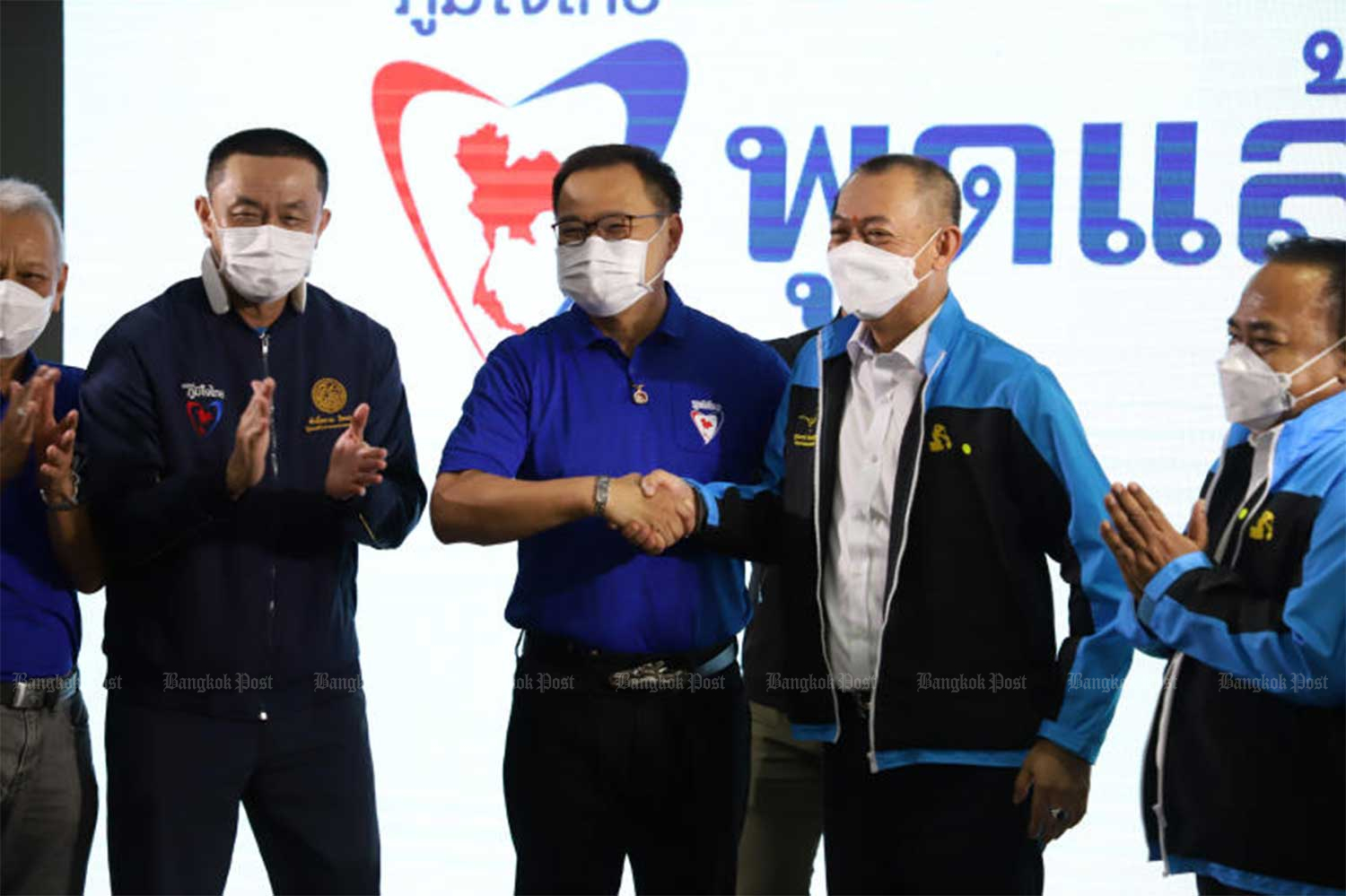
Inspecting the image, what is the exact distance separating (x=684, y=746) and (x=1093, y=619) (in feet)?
2.23

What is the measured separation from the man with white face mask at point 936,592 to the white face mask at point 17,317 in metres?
1.11

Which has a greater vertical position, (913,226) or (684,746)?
(913,226)

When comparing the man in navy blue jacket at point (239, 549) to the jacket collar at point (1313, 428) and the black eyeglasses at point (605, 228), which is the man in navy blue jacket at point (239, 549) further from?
the jacket collar at point (1313, 428)

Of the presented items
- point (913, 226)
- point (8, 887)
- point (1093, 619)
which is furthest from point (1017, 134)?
point (8, 887)

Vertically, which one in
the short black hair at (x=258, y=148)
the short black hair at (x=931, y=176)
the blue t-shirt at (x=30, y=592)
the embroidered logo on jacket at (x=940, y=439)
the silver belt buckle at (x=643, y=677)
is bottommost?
the silver belt buckle at (x=643, y=677)

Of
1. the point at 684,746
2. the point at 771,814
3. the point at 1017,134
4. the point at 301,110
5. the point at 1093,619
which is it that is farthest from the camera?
the point at 301,110

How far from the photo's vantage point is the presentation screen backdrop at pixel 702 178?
11.9ft

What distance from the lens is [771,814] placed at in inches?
120

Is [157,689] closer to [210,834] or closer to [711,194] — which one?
[210,834]

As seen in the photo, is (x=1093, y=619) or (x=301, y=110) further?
(x=301, y=110)

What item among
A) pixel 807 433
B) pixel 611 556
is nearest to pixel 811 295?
pixel 807 433

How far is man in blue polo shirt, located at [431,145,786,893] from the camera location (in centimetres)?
245

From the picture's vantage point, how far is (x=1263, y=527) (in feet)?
7.21

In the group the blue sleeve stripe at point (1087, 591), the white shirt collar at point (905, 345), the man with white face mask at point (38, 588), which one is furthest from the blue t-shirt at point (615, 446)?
the man with white face mask at point (38, 588)
